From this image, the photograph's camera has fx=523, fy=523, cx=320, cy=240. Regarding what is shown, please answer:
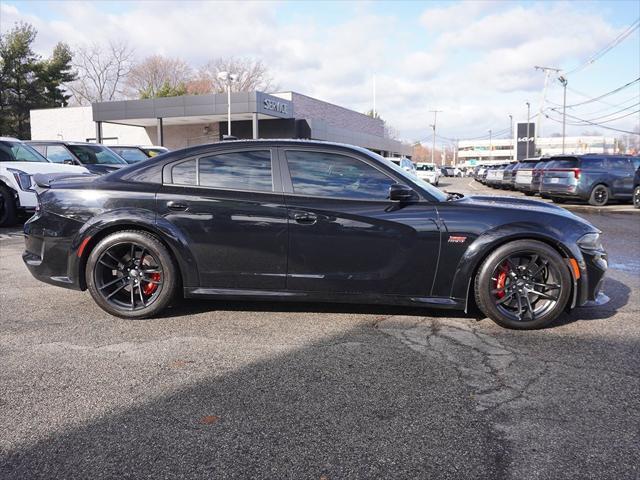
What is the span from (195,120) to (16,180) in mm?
26067

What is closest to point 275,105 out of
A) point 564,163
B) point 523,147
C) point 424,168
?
point 424,168

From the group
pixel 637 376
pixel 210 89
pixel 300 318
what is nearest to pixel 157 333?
pixel 300 318

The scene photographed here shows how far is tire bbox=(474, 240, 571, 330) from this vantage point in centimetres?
425

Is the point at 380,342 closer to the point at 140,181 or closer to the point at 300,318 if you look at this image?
the point at 300,318

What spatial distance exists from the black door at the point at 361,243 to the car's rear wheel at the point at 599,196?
1415 cm

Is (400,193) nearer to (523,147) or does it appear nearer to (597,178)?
(597,178)

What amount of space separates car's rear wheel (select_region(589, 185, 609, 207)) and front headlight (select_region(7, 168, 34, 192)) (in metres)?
15.3

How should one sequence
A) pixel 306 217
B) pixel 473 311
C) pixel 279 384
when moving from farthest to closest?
1. pixel 473 311
2. pixel 306 217
3. pixel 279 384

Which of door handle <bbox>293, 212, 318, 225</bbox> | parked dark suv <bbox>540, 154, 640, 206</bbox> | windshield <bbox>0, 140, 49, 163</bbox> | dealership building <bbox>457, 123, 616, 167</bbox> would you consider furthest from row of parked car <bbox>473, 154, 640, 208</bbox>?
dealership building <bbox>457, 123, 616, 167</bbox>

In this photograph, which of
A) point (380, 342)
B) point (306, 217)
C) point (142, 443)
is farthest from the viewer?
point (306, 217)

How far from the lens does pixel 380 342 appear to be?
396cm

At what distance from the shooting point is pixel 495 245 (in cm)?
425

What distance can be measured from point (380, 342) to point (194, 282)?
1.67 m

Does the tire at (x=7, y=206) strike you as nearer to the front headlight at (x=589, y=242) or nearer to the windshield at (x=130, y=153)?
the windshield at (x=130, y=153)
